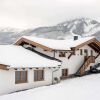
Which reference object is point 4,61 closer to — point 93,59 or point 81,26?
point 93,59

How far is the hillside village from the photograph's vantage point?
75.2 ft

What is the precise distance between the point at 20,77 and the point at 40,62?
3291 millimetres

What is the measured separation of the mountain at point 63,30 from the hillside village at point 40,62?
4370 inches

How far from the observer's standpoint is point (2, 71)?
22000mm

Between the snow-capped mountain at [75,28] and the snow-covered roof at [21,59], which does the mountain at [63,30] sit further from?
the snow-covered roof at [21,59]

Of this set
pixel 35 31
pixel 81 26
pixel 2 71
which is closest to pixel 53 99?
pixel 2 71

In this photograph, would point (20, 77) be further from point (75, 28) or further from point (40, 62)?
A: point (75, 28)

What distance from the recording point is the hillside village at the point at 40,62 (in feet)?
75.2

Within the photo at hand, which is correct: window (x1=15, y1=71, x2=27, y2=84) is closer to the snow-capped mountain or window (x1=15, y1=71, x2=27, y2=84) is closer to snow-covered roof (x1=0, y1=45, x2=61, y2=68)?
snow-covered roof (x1=0, y1=45, x2=61, y2=68)

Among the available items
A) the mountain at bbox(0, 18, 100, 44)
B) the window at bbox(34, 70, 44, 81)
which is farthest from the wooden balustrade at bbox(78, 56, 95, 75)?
the mountain at bbox(0, 18, 100, 44)

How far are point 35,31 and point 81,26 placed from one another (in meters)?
38.5

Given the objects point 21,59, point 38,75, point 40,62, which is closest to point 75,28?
point 40,62

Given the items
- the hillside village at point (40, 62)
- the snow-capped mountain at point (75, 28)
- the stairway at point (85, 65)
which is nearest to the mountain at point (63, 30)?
the snow-capped mountain at point (75, 28)

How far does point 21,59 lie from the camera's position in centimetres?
2520
